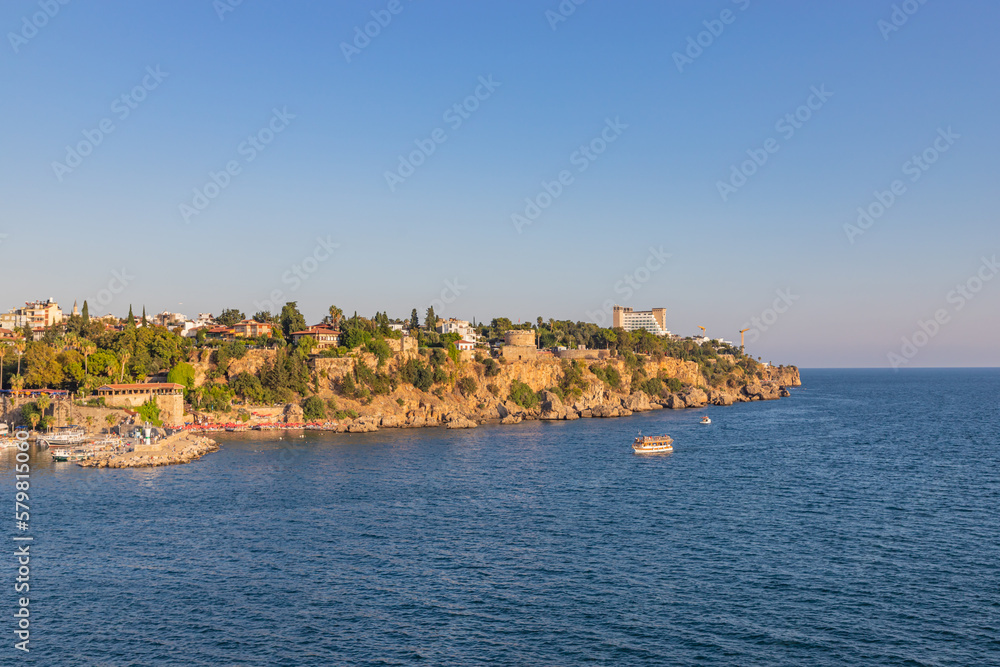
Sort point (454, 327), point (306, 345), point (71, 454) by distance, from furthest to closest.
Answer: point (454, 327)
point (306, 345)
point (71, 454)

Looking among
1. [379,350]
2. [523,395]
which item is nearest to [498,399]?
[523,395]

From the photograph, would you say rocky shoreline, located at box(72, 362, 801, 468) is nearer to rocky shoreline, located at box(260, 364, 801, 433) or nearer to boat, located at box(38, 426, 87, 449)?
rocky shoreline, located at box(260, 364, 801, 433)

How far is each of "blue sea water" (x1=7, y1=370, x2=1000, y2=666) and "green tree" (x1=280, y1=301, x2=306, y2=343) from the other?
57.2 m

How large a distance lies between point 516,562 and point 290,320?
310 ft

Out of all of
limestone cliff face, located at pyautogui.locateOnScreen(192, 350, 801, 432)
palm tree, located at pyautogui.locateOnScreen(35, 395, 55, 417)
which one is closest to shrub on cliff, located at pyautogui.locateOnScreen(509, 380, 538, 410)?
limestone cliff face, located at pyautogui.locateOnScreen(192, 350, 801, 432)

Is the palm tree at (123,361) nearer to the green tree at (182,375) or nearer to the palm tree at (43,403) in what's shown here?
the green tree at (182,375)

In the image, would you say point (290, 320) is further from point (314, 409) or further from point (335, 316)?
point (314, 409)

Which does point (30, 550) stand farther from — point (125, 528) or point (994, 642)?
point (994, 642)

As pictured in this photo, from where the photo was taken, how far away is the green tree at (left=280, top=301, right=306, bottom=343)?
120 m

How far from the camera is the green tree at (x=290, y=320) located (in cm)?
12050

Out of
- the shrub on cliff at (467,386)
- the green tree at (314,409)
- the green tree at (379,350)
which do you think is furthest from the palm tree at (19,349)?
the shrub on cliff at (467,386)

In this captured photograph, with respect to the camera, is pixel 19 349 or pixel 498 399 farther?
pixel 498 399

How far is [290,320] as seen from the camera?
397 ft

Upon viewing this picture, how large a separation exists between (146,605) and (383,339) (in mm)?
81432
